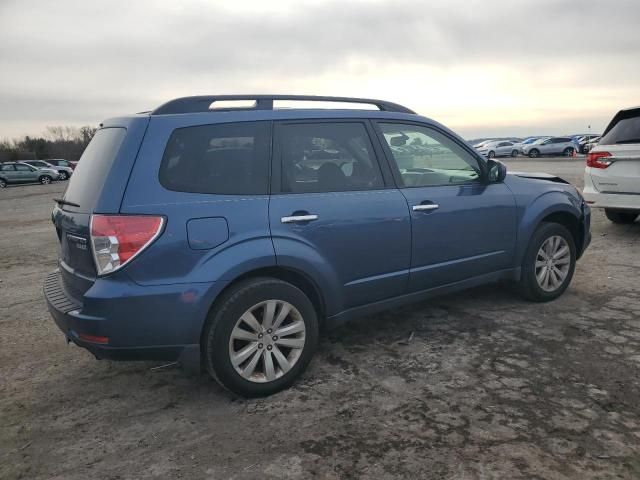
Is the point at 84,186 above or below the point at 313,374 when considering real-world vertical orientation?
above

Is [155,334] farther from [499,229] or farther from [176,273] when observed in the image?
[499,229]

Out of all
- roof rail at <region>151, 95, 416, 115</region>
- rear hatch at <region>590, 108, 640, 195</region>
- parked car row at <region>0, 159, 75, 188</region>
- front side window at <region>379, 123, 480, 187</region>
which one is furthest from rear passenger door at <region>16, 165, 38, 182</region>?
front side window at <region>379, 123, 480, 187</region>

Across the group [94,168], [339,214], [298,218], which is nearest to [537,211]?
[339,214]

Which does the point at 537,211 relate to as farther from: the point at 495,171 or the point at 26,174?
the point at 26,174

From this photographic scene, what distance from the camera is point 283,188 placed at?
3.29 m

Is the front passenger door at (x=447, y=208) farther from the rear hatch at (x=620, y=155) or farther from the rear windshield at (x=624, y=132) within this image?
the rear windshield at (x=624, y=132)

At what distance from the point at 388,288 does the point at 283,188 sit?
43.2 inches

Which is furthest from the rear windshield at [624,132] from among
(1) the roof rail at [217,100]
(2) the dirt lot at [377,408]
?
(1) the roof rail at [217,100]

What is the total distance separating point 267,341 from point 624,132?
6.19m

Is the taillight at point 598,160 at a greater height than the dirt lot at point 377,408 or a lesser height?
greater

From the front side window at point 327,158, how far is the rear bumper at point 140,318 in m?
0.90

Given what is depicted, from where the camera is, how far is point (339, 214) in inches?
135

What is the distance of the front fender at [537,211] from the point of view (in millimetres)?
4512

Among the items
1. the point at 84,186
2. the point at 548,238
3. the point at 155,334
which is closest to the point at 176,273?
the point at 155,334
